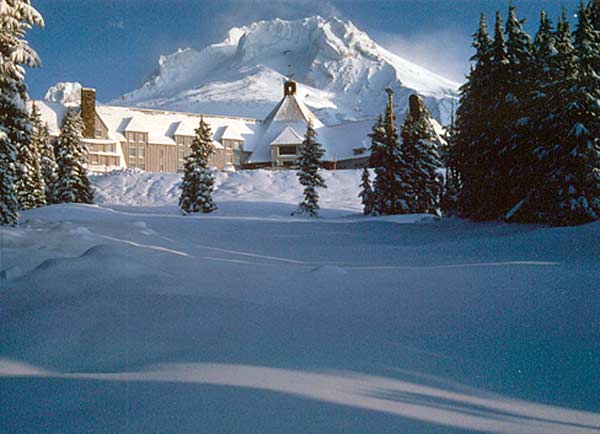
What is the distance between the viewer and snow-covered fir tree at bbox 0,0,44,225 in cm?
1466

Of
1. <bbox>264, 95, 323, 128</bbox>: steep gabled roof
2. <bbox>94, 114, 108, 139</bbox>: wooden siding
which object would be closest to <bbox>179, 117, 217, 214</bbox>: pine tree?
<bbox>94, 114, 108, 139</bbox>: wooden siding

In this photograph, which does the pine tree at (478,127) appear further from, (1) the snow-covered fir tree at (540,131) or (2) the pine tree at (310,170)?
(2) the pine tree at (310,170)

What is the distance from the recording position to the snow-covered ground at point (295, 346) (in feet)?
8.86

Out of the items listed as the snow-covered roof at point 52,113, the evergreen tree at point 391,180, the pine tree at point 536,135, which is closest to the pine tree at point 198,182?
the evergreen tree at point 391,180

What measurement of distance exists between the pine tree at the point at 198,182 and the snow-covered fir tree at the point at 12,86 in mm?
16498

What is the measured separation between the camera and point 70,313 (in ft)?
15.4

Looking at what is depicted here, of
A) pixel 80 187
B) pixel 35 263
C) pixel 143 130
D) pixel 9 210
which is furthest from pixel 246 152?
pixel 35 263

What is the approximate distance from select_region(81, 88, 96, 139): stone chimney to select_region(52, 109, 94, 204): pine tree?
2897 cm

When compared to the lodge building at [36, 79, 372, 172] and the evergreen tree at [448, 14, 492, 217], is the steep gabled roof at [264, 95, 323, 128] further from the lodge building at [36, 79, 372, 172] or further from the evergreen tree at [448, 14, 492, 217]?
the evergreen tree at [448, 14, 492, 217]

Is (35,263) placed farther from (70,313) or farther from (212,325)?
(212,325)

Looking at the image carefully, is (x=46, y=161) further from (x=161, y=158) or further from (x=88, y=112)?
(x=161, y=158)

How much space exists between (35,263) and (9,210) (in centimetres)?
1014

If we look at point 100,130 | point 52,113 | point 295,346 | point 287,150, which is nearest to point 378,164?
point 295,346

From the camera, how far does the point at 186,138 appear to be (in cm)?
7088
